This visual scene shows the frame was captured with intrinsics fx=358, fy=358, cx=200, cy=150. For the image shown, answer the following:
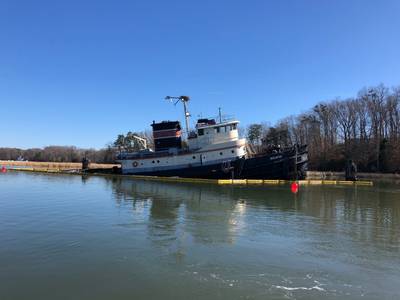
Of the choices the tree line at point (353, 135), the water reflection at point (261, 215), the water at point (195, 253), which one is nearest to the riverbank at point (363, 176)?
the tree line at point (353, 135)

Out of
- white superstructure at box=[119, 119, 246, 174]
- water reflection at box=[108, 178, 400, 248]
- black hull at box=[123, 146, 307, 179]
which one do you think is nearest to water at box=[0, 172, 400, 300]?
water reflection at box=[108, 178, 400, 248]

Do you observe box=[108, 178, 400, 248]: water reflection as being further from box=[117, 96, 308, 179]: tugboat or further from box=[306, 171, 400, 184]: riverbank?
box=[306, 171, 400, 184]: riverbank

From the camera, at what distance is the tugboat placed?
3412 centimetres

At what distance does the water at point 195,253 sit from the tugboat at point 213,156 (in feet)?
53.6

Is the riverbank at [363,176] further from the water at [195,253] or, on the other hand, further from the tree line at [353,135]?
the water at [195,253]

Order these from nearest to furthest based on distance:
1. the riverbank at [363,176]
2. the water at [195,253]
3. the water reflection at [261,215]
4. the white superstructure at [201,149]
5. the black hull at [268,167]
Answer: the water at [195,253]
the water reflection at [261,215]
the black hull at [268,167]
the white superstructure at [201,149]
the riverbank at [363,176]

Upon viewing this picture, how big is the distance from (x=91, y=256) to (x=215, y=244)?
355cm

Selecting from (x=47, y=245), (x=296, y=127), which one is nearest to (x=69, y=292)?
(x=47, y=245)

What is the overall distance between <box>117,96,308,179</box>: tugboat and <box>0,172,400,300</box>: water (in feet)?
53.6

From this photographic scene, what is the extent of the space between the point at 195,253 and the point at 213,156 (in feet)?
85.2

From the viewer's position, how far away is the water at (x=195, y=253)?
7.17 m

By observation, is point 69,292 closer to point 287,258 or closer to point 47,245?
point 47,245

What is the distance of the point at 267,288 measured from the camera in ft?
23.8

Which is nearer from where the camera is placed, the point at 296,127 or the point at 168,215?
the point at 168,215
